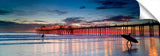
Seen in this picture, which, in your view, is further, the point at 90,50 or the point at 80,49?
the point at 80,49

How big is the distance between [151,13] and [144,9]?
0.36 ft

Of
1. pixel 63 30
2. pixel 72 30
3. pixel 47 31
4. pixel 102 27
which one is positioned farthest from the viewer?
pixel 47 31

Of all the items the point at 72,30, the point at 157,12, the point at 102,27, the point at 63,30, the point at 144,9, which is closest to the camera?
the point at 157,12

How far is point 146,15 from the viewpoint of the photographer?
182cm

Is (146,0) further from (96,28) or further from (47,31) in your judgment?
(47,31)

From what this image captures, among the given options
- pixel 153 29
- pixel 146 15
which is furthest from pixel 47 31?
pixel 146 15

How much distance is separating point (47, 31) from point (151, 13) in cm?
15849

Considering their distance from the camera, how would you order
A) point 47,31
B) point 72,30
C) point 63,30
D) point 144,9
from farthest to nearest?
point 47,31
point 63,30
point 72,30
point 144,9

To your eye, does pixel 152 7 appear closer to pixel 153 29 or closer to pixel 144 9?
pixel 144 9

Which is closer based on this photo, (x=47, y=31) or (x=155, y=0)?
(x=155, y=0)

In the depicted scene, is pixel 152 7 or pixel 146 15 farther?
pixel 146 15

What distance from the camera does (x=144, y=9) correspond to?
5.86ft

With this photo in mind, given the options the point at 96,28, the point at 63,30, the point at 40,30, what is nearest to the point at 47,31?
the point at 40,30

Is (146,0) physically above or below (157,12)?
above
